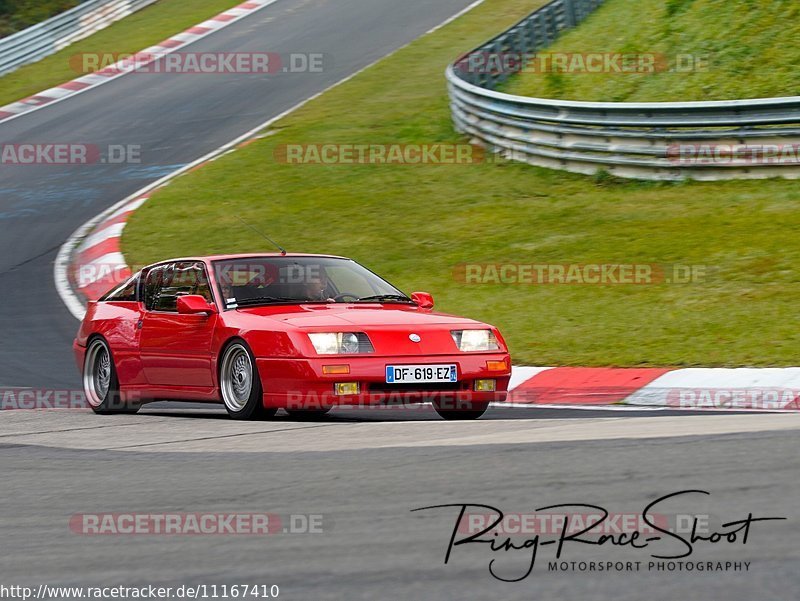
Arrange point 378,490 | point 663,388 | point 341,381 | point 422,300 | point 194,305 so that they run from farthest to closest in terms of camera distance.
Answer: point 663,388, point 422,300, point 194,305, point 341,381, point 378,490

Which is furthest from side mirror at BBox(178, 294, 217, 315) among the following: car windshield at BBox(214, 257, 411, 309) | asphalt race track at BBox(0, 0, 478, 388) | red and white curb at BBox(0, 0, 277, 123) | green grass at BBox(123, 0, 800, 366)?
red and white curb at BBox(0, 0, 277, 123)

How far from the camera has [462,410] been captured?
8359 mm

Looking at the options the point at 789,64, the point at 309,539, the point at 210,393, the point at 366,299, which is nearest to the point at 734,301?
the point at 366,299

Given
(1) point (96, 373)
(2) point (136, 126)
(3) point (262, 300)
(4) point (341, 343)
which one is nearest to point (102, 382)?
(1) point (96, 373)

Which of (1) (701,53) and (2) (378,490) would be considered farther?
(1) (701,53)

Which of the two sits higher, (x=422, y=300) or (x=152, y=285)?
(x=152, y=285)

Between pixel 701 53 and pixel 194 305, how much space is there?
48.9 feet

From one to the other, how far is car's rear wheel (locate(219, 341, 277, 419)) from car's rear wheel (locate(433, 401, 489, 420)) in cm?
109

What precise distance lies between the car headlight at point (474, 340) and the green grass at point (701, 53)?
12006 millimetres

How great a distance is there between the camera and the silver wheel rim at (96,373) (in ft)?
31.2

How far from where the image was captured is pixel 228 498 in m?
4.82

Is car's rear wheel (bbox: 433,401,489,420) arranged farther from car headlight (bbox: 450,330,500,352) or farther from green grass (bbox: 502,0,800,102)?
green grass (bbox: 502,0,800,102)

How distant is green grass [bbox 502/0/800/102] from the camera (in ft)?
65.1

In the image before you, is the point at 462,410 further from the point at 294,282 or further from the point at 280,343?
the point at 294,282
